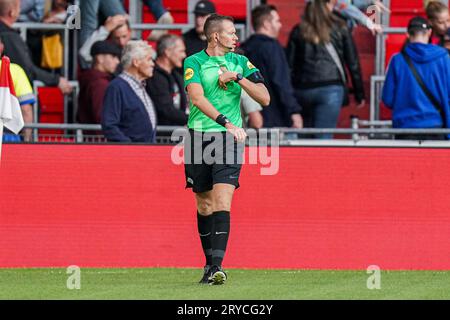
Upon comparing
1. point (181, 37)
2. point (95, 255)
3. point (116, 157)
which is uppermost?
point (181, 37)

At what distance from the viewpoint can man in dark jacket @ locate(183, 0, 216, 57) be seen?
15898 mm

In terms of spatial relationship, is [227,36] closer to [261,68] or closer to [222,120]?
[222,120]

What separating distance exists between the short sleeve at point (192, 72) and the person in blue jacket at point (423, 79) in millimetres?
3860

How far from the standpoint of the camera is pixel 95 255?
1423 centimetres

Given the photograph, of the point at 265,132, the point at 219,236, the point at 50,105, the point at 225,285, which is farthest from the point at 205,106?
the point at 50,105

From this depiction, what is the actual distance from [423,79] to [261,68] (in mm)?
1746

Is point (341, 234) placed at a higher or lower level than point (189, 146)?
lower

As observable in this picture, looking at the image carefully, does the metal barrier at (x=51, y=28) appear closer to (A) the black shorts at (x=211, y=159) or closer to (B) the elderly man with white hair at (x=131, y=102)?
(B) the elderly man with white hair at (x=131, y=102)

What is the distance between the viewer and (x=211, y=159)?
458 inches

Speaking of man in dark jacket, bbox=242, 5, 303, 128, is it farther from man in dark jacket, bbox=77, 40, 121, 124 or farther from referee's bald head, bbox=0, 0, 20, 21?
referee's bald head, bbox=0, 0, 20, 21

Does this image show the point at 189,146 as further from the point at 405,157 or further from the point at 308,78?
the point at 308,78
